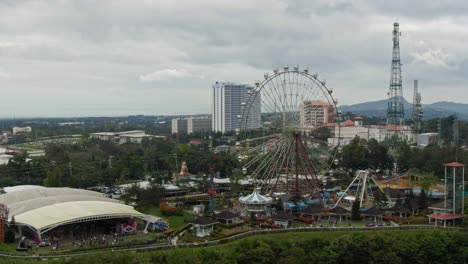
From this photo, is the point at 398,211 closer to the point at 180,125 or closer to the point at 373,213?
the point at 373,213

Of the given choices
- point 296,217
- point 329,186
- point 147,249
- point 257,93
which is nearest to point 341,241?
point 296,217

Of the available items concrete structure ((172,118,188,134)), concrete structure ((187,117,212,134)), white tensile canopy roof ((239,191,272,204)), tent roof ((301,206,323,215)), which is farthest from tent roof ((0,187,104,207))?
concrete structure ((172,118,188,134))

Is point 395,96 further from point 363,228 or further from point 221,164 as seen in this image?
point 363,228

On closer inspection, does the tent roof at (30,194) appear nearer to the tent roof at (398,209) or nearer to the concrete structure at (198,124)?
the tent roof at (398,209)

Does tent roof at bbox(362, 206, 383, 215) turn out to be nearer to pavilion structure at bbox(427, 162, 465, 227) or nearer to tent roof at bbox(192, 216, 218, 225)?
pavilion structure at bbox(427, 162, 465, 227)

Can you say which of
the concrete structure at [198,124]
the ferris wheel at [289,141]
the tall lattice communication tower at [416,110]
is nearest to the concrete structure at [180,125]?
the concrete structure at [198,124]

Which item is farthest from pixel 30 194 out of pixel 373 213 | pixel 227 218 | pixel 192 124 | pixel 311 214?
pixel 192 124
